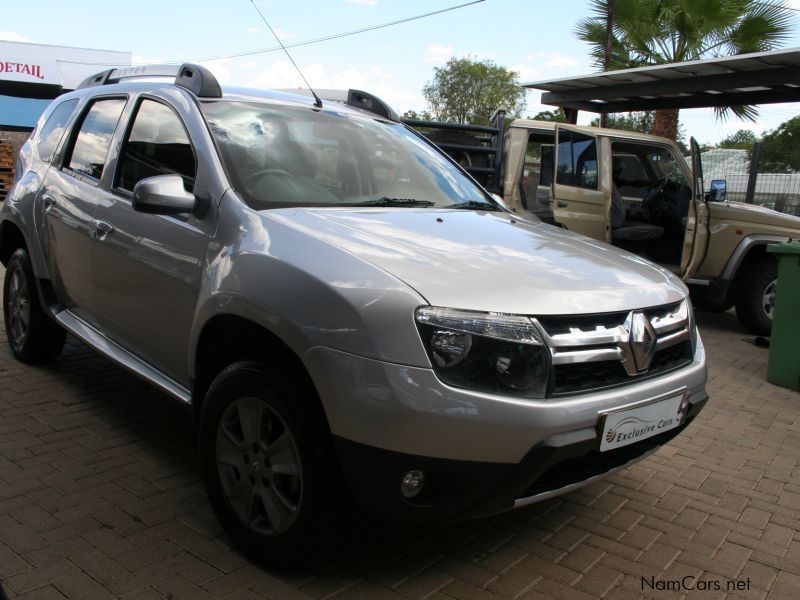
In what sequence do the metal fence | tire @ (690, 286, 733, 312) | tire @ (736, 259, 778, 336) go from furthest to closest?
1. the metal fence
2. tire @ (690, 286, 733, 312)
3. tire @ (736, 259, 778, 336)

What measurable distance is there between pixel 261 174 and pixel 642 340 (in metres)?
1.67

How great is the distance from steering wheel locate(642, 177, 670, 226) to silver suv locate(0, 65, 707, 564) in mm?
5391

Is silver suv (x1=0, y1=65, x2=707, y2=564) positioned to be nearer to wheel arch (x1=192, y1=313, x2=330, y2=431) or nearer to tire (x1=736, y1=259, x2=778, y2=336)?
wheel arch (x1=192, y1=313, x2=330, y2=431)

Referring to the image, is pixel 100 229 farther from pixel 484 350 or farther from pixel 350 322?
pixel 484 350

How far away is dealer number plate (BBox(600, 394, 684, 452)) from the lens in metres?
2.39

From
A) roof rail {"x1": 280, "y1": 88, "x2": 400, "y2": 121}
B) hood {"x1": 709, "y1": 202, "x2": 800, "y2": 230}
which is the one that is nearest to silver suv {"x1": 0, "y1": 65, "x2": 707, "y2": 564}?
roof rail {"x1": 280, "y1": 88, "x2": 400, "y2": 121}

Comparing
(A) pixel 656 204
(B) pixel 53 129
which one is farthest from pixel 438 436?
(A) pixel 656 204

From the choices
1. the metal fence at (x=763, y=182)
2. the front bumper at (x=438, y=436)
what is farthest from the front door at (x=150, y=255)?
the metal fence at (x=763, y=182)

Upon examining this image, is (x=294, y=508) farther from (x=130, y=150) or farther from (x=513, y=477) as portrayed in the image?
(x=130, y=150)

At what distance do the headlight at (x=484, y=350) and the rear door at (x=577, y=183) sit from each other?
19.3 feet

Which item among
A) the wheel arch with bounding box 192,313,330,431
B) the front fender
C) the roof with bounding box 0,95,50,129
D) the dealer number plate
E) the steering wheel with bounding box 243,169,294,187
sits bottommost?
the dealer number plate

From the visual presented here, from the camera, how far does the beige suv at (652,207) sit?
7.64 metres

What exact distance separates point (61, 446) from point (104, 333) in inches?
24.2

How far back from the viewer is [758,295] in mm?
7656
